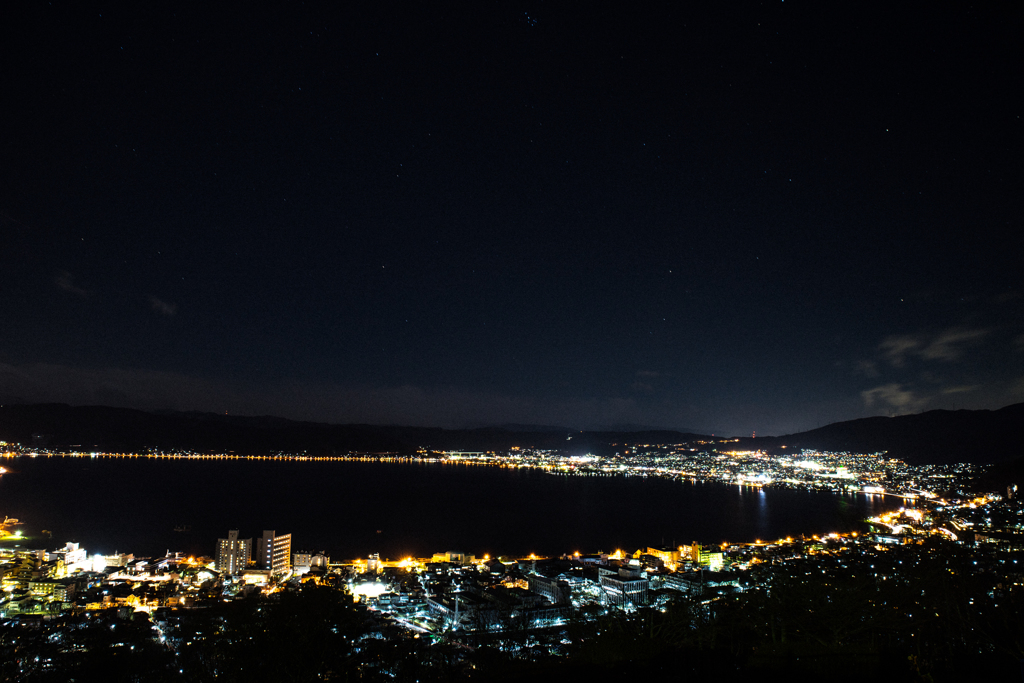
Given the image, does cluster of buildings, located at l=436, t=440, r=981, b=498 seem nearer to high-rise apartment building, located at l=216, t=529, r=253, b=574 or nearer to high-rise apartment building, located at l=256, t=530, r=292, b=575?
high-rise apartment building, located at l=256, t=530, r=292, b=575

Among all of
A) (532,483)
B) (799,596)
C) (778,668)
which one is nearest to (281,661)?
(778,668)

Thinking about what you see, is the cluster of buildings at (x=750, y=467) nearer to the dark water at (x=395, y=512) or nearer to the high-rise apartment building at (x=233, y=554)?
the dark water at (x=395, y=512)

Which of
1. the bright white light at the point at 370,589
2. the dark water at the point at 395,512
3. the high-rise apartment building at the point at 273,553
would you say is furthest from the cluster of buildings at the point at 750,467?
the high-rise apartment building at the point at 273,553

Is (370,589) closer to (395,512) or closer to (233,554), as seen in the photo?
(233,554)

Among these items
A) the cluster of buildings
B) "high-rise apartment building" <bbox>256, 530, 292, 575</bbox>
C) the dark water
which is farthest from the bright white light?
the cluster of buildings

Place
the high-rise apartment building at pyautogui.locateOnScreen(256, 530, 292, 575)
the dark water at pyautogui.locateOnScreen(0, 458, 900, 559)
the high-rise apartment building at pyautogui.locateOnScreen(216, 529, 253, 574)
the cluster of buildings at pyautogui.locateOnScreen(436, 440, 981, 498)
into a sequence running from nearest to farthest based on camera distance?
the high-rise apartment building at pyautogui.locateOnScreen(216, 529, 253, 574) < the high-rise apartment building at pyautogui.locateOnScreen(256, 530, 292, 575) < the dark water at pyautogui.locateOnScreen(0, 458, 900, 559) < the cluster of buildings at pyautogui.locateOnScreen(436, 440, 981, 498)

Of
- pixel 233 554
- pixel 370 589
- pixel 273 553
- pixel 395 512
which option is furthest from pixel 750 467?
pixel 370 589

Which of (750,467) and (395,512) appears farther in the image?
(750,467)
